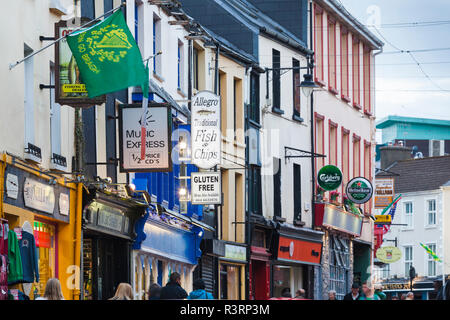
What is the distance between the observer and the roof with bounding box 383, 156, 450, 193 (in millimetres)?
69125

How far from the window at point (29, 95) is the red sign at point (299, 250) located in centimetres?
2026

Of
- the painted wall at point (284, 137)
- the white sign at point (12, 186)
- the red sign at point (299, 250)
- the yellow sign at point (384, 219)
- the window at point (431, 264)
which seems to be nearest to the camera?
the white sign at point (12, 186)

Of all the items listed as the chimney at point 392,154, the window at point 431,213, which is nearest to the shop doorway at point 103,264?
the window at point 431,213

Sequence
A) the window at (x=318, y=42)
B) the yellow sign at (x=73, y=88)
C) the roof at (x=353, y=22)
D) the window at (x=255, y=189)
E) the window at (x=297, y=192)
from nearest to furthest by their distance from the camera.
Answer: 1. the yellow sign at (x=73, y=88)
2. the window at (x=255, y=189)
3. the window at (x=297, y=192)
4. the window at (x=318, y=42)
5. the roof at (x=353, y=22)

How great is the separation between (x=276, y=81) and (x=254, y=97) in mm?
2135

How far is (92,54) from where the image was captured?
→ 18109 millimetres

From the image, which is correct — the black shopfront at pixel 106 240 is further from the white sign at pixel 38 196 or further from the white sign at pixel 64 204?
the white sign at pixel 38 196

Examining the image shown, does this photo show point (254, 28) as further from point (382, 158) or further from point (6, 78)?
point (382, 158)

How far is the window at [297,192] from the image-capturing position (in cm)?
4178

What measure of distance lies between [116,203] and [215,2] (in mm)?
14787

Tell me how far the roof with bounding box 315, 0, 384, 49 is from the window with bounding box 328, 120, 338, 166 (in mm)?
4332

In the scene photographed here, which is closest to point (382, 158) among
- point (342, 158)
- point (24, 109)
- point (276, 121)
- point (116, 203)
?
point (342, 158)

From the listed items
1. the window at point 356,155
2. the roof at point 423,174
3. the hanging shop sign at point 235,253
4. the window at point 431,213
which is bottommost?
the hanging shop sign at point 235,253

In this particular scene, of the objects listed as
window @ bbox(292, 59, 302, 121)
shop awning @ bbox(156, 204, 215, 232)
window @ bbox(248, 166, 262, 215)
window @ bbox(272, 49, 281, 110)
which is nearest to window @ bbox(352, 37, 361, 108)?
window @ bbox(292, 59, 302, 121)
